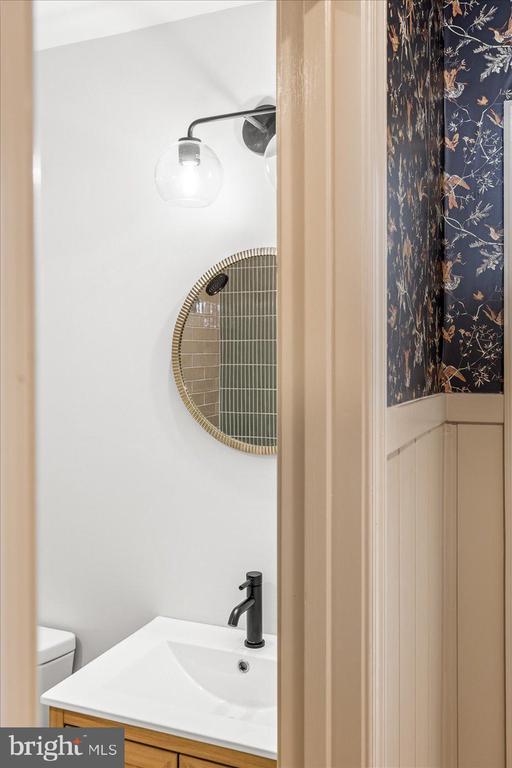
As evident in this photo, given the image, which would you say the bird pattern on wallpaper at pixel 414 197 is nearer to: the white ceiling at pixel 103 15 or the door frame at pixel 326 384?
the door frame at pixel 326 384

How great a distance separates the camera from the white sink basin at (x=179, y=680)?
60.2 inches

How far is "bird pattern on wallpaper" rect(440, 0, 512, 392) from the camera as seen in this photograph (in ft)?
5.30

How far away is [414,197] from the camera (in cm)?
134

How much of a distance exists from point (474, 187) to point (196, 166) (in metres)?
0.69

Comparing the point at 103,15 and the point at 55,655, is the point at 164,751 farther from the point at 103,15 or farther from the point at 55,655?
the point at 103,15

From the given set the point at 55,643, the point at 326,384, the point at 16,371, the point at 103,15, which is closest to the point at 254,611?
the point at 55,643

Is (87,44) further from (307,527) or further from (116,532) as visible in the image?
(307,527)

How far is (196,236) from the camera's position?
76.9 inches

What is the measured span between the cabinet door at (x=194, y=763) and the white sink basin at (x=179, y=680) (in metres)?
0.08

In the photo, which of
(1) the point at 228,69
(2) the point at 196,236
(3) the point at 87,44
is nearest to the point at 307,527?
(2) the point at 196,236

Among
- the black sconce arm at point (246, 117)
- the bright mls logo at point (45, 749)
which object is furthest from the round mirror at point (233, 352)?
the bright mls logo at point (45, 749)

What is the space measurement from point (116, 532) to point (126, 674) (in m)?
0.48

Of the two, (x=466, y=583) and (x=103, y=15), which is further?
(x=103, y=15)

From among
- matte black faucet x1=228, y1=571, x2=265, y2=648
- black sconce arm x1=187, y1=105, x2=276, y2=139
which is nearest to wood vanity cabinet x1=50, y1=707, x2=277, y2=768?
matte black faucet x1=228, y1=571, x2=265, y2=648
